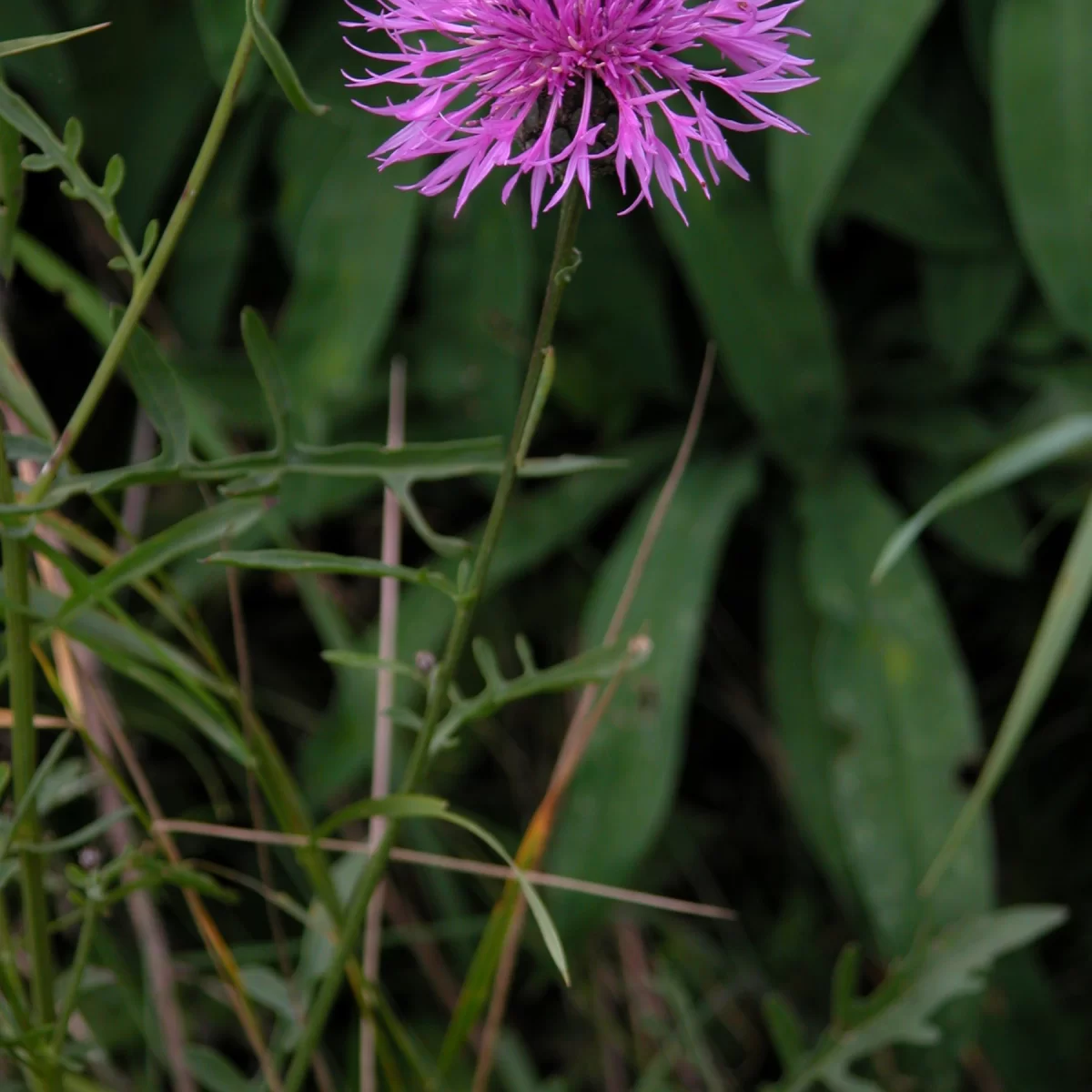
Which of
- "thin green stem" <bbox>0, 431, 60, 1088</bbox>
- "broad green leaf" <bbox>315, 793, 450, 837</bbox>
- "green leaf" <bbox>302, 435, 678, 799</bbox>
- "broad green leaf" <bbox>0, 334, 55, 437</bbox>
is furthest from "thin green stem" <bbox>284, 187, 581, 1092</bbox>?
"green leaf" <bbox>302, 435, 678, 799</bbox>

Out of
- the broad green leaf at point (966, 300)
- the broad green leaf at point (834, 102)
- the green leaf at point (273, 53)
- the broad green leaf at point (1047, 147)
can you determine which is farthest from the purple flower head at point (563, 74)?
the broad green leaf at point (966, 300)

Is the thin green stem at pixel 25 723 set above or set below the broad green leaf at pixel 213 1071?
above

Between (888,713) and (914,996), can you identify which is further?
(888,713)

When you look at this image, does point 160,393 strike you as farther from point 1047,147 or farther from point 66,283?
point 1047,147

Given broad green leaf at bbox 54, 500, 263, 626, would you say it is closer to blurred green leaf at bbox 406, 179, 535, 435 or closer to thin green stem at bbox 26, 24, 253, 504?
thin green stem at bbox 26, 24, 253, 504

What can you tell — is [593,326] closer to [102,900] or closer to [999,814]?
[999,814]

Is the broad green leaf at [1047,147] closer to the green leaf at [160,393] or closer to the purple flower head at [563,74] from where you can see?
the purple flower head at [563,74]

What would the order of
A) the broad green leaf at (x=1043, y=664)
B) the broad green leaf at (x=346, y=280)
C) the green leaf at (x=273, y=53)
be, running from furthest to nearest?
the broad green leaf at (x=346, y=280) → the broad green leaf at (x=1043, y=664) → the green leaf at (x=273, y=53)

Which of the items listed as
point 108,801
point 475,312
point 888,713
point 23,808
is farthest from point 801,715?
point 23,808
